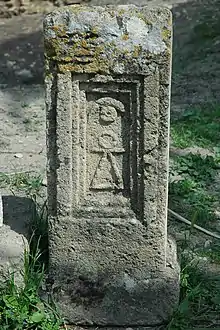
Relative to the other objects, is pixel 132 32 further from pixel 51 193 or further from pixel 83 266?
pixel 83 266

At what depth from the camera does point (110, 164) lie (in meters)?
3.74

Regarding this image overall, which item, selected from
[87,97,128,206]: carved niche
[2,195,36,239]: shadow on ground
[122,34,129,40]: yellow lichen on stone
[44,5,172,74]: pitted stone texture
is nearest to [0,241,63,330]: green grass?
[2,195,36,239]: shadow on ground

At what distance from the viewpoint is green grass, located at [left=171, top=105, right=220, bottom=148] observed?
603 centimetres

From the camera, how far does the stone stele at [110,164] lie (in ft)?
11.5

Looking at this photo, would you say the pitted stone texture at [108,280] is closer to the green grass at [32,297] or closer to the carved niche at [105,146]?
the green grass at [32,297]

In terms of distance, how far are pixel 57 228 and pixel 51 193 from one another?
0.17m

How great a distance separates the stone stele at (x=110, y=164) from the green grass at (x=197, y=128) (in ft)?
6.95

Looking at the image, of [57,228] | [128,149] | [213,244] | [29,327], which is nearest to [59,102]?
[128,149]

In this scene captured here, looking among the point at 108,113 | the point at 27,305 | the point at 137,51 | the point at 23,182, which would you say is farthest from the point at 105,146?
the point at 23,182

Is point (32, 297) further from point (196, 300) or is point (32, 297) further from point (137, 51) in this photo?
point (137, 51)

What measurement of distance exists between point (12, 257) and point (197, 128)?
2.78 m

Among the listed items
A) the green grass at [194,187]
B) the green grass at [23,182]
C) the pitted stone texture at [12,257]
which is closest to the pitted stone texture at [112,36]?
the pitted stone texture at [12,257]

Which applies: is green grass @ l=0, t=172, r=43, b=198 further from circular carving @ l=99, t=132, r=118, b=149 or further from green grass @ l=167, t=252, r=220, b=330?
circular carving @ l=99, t=132, r=118, b=149

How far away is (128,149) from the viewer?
146 inches
